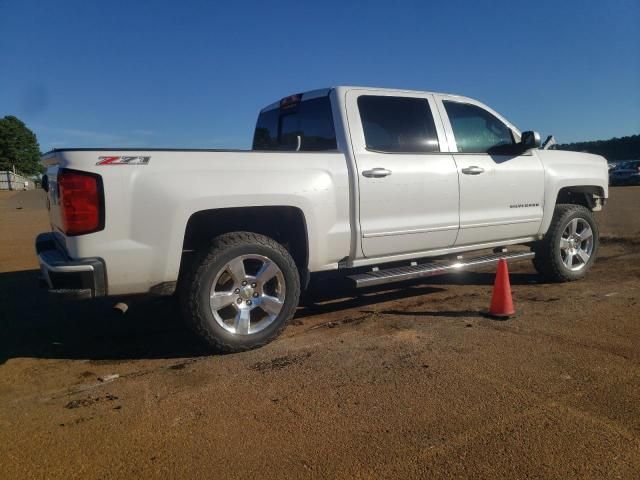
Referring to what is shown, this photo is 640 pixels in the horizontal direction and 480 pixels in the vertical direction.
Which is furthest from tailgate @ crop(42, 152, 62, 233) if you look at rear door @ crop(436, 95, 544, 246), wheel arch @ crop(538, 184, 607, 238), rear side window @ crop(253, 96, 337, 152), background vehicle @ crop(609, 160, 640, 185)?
background vehicle @ crop(609, 160, 640, 185)

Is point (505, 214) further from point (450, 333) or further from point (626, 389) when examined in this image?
point (626, 389)

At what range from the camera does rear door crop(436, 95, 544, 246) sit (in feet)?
17.2

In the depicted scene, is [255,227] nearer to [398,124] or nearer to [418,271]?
[418,271]

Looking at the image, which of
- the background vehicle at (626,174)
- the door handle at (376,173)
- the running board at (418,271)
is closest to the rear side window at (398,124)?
the door handle at (376,173)

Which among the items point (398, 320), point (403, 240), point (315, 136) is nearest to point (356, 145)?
point (315, 136)

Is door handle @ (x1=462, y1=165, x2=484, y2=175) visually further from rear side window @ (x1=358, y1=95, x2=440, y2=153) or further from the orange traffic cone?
the orange traffic cone

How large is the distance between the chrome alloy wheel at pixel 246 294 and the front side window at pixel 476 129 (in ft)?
8.24

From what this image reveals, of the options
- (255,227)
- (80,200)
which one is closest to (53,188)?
(80,200)

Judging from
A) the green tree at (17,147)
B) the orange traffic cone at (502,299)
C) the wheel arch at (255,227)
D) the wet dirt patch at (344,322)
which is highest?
the green tree at (17,147)

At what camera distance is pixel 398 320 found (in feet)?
15.6

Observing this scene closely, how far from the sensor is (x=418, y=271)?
483 cm

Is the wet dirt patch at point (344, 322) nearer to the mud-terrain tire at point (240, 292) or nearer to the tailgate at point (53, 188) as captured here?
the mud-terrain tire at point (240, 292)

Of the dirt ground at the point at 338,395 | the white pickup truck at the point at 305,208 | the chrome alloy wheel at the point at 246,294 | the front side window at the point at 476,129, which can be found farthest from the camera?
the front side window at the point at 476,129

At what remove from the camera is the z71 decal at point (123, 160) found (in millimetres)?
3465
